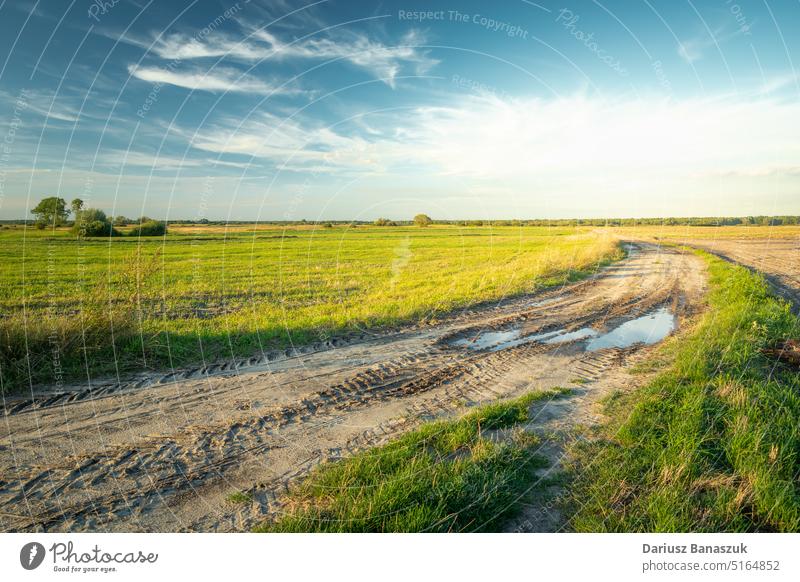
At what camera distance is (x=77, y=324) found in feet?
27.9

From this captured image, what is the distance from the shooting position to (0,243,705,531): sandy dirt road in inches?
172

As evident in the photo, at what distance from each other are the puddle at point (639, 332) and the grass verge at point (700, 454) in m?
2.45

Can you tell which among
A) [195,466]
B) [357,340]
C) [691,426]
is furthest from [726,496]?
[357,340]

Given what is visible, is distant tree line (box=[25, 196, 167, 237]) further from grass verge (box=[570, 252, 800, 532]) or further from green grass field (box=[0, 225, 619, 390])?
grass verge (box=[570, 252, 800, 532])

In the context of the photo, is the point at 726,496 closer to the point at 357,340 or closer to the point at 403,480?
the point at 403,480

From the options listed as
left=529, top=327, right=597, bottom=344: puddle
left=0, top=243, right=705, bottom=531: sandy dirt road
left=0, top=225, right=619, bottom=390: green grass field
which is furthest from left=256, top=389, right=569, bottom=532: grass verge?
left=529, top=327, right=597, bottom=344: puddle

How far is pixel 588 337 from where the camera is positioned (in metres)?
11.6

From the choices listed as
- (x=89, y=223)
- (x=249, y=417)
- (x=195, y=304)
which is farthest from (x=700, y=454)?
(x=89, y=223)

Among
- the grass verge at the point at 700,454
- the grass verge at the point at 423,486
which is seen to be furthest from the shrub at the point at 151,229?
the grass verge at the point at 700,454

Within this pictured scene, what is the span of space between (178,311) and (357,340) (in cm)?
750

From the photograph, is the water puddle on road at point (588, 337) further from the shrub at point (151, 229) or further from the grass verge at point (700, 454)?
the shrub at point (151, 229)

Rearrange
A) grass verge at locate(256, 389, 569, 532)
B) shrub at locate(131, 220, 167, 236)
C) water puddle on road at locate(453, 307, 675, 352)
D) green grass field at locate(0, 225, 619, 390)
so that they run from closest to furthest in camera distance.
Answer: grass verge at locate(256, 389, 569, 532) < green grass field at locate(0, 225, 619, 390) < water puddle on road at locate(453, 307, 675, 352) < shrub at locate(131, 220, 167, 236)

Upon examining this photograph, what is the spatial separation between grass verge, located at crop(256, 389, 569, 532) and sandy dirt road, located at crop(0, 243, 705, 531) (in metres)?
0.34

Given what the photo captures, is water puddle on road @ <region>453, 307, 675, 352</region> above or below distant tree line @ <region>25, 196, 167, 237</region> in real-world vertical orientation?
below
